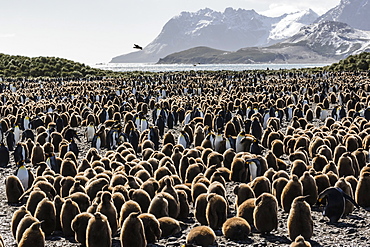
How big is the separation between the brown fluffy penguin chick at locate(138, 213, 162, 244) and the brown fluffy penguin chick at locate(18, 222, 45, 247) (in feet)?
4.24

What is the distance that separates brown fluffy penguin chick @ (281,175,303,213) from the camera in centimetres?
700

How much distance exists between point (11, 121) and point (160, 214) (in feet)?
40.8

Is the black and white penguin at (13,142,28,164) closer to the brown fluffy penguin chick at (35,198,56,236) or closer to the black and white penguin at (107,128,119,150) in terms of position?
the black and white penguin at (107,128,119,150)

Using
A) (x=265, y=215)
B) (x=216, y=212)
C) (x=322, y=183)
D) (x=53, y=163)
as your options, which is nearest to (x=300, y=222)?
(x=265, y=215)

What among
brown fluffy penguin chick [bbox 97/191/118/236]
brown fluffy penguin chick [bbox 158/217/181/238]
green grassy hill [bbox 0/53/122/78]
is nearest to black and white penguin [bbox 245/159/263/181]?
brown fluffy penguin chick [bbox 158/217/181/238]

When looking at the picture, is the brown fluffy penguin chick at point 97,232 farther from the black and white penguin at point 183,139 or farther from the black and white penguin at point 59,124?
the black and white penguin at point 59,124

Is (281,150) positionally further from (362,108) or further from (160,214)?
(362,108)

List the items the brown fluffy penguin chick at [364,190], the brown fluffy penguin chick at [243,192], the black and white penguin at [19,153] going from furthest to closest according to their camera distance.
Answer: the black and white penguin at [19,153] < the brown fluffy penguin chick at [364,190] < the brown fluffy penguin chick at [243,192]

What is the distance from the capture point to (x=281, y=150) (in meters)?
11.4

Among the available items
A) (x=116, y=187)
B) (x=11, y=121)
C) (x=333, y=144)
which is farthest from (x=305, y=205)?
(x=11, y=121)

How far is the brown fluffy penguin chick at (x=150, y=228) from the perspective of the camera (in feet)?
19.8

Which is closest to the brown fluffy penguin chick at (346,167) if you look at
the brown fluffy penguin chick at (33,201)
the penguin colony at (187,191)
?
the penguin colony at (187,191)

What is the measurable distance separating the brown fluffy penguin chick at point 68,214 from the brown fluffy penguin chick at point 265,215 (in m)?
2.59

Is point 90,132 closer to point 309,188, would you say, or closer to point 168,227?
point 168,227
